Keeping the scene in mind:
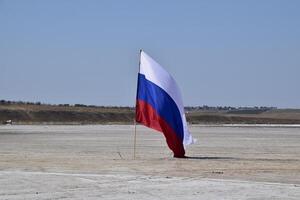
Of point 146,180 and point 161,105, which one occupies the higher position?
point 161,105

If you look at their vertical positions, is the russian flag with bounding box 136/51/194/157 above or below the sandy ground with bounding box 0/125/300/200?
above

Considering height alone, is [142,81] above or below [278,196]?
above

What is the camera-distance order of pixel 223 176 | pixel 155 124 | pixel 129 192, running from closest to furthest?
pixel 129 192 < pixel 223 176 < pixel 155 124

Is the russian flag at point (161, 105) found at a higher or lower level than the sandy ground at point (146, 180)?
higher

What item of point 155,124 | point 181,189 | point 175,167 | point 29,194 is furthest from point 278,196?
point 155,124

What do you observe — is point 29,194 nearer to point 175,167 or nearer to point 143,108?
point 175,167

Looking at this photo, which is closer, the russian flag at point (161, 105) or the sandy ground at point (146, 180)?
the sandy ground at point (146, 180)

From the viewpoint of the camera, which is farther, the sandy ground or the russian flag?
the russian flag

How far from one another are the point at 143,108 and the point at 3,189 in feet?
37.8

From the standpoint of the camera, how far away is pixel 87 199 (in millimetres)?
13258

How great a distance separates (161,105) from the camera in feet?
83.7

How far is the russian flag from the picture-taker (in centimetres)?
2547

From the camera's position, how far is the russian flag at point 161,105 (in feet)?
83.6

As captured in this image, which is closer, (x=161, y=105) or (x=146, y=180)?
(x=146, y=180)
